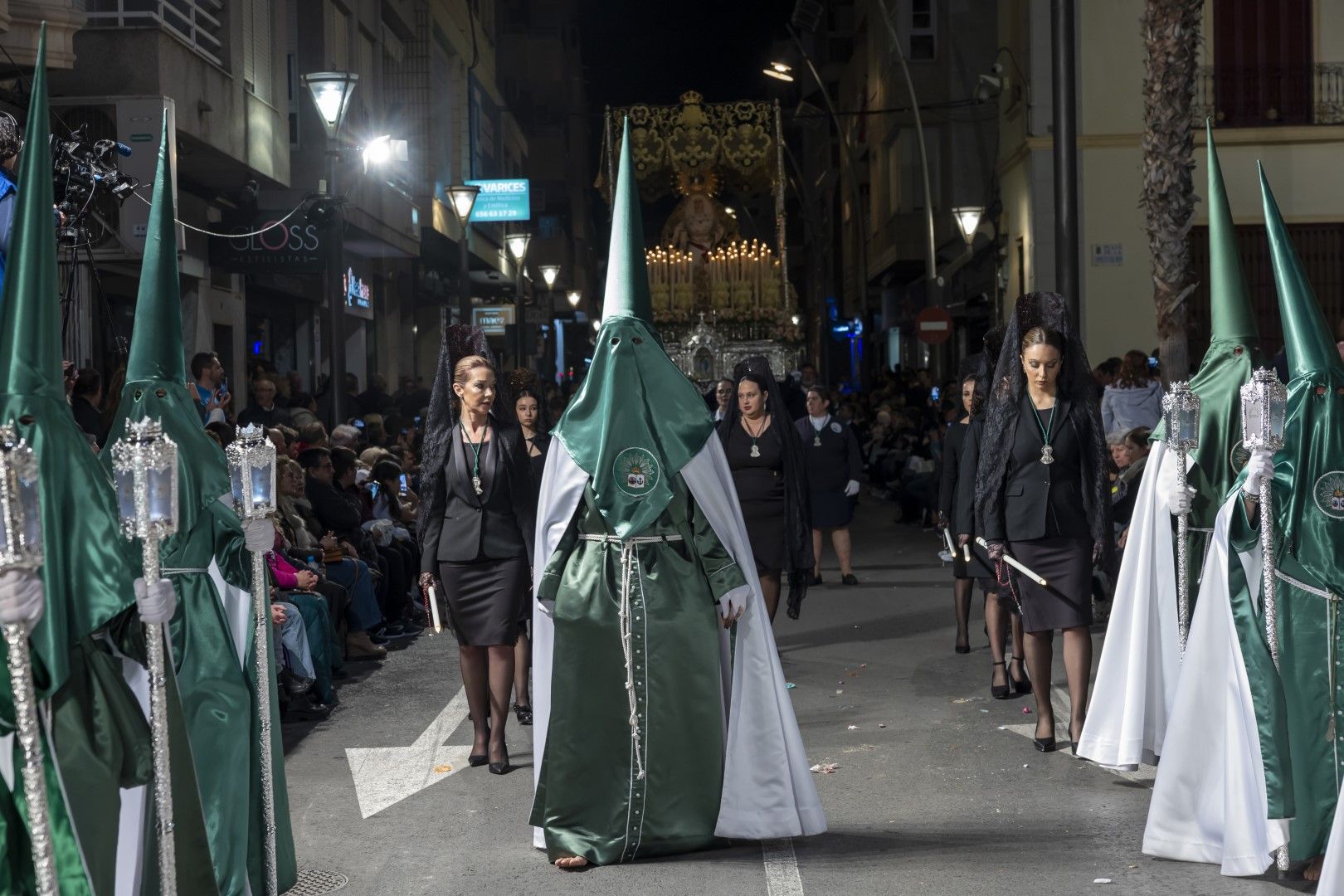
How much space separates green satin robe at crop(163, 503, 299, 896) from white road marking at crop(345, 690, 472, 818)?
5.99ft

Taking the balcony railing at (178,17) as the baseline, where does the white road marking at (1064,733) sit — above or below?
below

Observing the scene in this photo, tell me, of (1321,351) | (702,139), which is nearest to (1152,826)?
(1321,351)

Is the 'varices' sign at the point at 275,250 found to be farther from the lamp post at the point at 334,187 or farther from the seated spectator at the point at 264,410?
the seated spectator at the point at 264,410

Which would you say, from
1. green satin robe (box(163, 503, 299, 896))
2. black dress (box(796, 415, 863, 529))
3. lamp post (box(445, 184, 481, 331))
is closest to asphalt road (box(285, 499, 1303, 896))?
green satin robe (box(163, 503, 299, 896))

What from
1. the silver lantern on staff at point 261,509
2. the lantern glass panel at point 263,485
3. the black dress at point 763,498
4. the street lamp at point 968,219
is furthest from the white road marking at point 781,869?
the street lamp at point 968,219

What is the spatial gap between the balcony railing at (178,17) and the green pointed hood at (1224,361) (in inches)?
458

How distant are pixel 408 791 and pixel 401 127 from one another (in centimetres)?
2479

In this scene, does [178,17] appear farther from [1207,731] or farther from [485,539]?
[1207,731]

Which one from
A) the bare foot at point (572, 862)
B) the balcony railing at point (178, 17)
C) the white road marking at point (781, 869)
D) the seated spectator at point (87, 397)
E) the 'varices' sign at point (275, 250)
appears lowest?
the white road marking at point (781, 869)

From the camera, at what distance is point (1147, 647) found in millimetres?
7457

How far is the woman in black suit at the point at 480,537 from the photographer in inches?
314

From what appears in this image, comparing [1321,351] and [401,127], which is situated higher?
[401,127]

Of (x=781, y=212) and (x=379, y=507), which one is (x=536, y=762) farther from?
(x=781, y=212)

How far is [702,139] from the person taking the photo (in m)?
28.6
